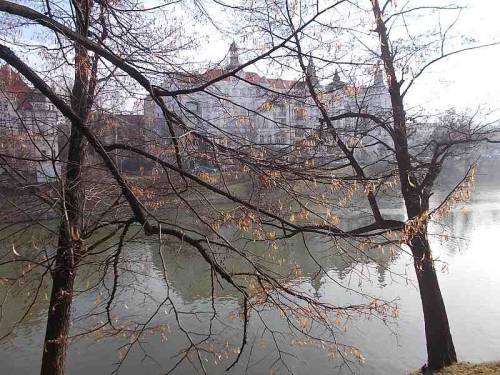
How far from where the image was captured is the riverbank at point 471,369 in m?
6.23

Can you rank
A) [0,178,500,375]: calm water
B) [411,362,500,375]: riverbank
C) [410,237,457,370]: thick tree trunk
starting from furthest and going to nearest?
[0,178,500,375]: calm water → [410,237,457,370]: thick tree trunk → [411,362,500,375]: riverbank

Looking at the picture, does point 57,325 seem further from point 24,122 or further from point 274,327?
point 274,327

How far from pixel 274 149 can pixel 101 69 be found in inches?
70.3

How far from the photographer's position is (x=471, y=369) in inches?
252

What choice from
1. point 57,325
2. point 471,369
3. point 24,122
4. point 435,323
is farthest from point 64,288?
point 471,369

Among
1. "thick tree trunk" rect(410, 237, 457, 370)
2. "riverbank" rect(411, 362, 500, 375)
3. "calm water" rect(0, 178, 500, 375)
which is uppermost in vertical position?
"thick tree trunk" rect(410, 237, 457, 370)

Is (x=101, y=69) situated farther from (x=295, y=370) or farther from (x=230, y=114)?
(x=295, y=370)

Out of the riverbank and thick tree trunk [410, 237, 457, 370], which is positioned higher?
thick tree trunk [410, 237, 457, 370]

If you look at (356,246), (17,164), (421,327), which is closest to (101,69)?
(17,164)

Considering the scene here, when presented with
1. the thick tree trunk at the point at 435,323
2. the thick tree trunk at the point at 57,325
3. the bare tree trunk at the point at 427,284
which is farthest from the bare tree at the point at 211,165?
the thick tree trunk at the point at 435,323

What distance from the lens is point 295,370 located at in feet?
26.9

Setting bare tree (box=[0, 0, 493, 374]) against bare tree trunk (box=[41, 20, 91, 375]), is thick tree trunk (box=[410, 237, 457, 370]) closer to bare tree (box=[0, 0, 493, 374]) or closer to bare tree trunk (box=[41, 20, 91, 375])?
bare tree (box=[0, 0, 493, 374])

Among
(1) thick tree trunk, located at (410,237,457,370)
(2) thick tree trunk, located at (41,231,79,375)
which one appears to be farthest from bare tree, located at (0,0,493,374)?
(1) thick tree trunk, located at (410,237,457,370)

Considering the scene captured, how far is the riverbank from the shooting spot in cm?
623
